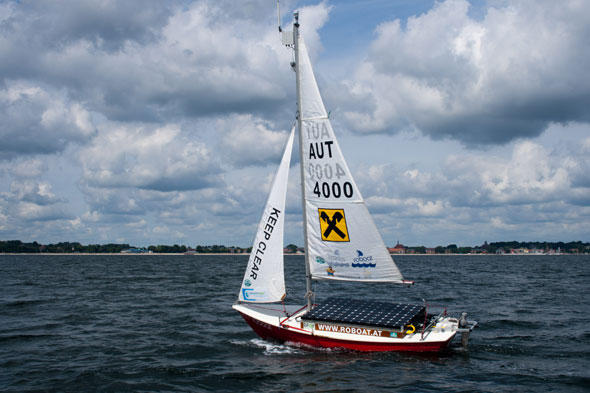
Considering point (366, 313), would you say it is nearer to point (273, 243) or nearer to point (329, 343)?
point (329, 343)

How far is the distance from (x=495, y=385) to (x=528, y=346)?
20.3 ft

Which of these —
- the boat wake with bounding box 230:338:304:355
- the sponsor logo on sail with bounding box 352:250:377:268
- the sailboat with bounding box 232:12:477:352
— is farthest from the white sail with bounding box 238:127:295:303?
the sponsor logo on sail with bounding box 352:250:377:268

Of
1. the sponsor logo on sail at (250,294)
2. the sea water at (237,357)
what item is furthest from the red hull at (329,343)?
the sponsor logo on sail at (250,294)

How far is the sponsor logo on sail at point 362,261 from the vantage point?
17281mm

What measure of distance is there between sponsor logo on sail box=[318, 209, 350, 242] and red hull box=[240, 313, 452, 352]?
143 inches

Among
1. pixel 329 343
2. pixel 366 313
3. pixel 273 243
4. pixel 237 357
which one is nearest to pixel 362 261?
pixel 366 313

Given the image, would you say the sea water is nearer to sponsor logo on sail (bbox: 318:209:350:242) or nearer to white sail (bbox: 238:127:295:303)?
white sail (bbox: 238:127:295:303)

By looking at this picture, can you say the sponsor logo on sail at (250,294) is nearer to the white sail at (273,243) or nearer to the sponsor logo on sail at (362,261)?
the white sail at (273,243)

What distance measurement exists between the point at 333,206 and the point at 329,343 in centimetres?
496

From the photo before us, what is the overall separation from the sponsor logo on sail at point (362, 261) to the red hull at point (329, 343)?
8.96 feet

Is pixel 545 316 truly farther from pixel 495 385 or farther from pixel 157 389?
pixel 157 389

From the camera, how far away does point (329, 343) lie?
55.8 ft

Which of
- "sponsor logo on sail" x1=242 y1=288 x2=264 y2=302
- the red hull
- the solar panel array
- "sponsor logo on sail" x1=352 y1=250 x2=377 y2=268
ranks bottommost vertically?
the red hull

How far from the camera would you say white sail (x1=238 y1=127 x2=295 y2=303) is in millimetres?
18641
